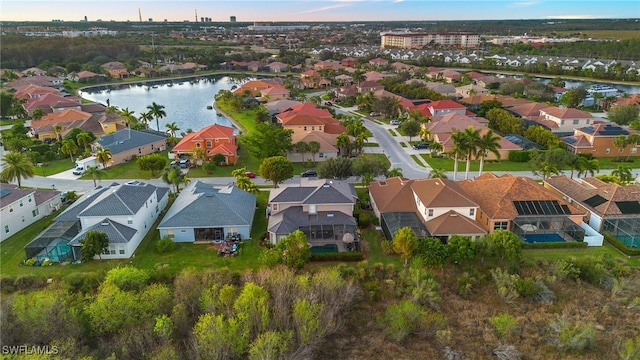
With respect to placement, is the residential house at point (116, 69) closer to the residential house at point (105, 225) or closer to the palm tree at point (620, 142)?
the residential house at point (105, 225)

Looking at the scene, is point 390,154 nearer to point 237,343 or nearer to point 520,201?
point 520,201

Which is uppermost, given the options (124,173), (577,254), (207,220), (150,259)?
(207,220)

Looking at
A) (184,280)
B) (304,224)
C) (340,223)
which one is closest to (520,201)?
(340,223)

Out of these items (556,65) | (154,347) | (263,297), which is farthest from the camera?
(556,65)

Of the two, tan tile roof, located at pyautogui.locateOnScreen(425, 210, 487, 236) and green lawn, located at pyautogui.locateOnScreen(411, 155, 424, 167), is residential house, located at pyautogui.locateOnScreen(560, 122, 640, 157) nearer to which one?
green lawn, located at pyautogui.locateOnScreen(411, 155, 424, 167)

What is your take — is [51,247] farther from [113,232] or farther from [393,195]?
[393,195]

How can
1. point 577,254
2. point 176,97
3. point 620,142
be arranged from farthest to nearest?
point 176,97
point 620,142
point 577,254

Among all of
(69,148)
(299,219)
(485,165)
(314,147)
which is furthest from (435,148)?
(69,148)
